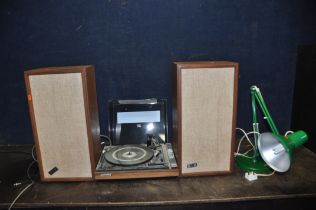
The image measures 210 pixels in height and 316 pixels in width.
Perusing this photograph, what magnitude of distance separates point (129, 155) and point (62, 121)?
1.08 feet

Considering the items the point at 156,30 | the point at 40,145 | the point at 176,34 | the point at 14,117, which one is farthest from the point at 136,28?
the point at 14,117

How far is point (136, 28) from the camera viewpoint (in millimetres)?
1283

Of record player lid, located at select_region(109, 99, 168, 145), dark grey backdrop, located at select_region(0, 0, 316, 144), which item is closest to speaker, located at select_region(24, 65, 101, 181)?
record player lid, located at select_region(109, 99, 168, 145)

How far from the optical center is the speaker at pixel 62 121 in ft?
3.03

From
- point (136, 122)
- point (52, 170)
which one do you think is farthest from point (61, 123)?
point (136, 122)

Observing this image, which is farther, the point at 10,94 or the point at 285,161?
the point at 10,94

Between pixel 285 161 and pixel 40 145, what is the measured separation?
1.02 metres

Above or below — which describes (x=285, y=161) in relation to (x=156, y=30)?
below

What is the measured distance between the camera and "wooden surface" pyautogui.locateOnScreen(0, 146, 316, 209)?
886 mm

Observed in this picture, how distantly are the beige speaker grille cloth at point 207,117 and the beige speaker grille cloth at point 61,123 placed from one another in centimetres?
43

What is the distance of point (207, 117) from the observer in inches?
38.7

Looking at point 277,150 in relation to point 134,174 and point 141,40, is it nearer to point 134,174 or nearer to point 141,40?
point 134,174

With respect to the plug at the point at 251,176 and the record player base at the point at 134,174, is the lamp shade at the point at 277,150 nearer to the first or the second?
the plug at the point at 251,176

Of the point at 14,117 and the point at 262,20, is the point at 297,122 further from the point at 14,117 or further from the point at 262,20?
the point at 14,117
